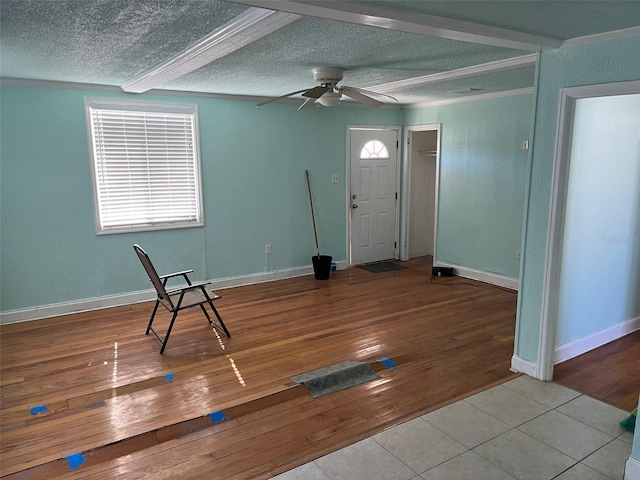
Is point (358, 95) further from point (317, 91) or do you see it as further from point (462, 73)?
point (462, 73)

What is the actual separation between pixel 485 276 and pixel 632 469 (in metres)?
3.61

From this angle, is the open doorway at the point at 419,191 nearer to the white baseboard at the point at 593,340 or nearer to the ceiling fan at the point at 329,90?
the white baseboard at the point at 593,340

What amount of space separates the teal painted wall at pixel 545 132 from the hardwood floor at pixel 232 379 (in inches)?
19.3

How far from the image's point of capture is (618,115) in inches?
133

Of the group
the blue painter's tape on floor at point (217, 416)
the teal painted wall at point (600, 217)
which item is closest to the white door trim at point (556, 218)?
the teal painted wall at point (600, 217)

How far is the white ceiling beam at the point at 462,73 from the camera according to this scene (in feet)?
11.3

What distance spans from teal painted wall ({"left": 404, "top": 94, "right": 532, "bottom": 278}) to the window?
3213mm

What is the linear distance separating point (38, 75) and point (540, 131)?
4.03 metres

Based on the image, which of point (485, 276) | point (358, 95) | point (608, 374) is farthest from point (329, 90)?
point (485, 276)

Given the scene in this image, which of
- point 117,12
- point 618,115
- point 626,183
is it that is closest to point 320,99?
point 117,12

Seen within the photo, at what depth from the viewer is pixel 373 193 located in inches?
260

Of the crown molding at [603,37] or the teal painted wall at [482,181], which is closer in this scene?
the crown molding at [603,37]

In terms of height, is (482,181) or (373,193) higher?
(482,181)

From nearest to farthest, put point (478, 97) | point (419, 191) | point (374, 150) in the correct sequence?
1. point (478, 97)
2. point (374, 150)
3. point (419, 191)
